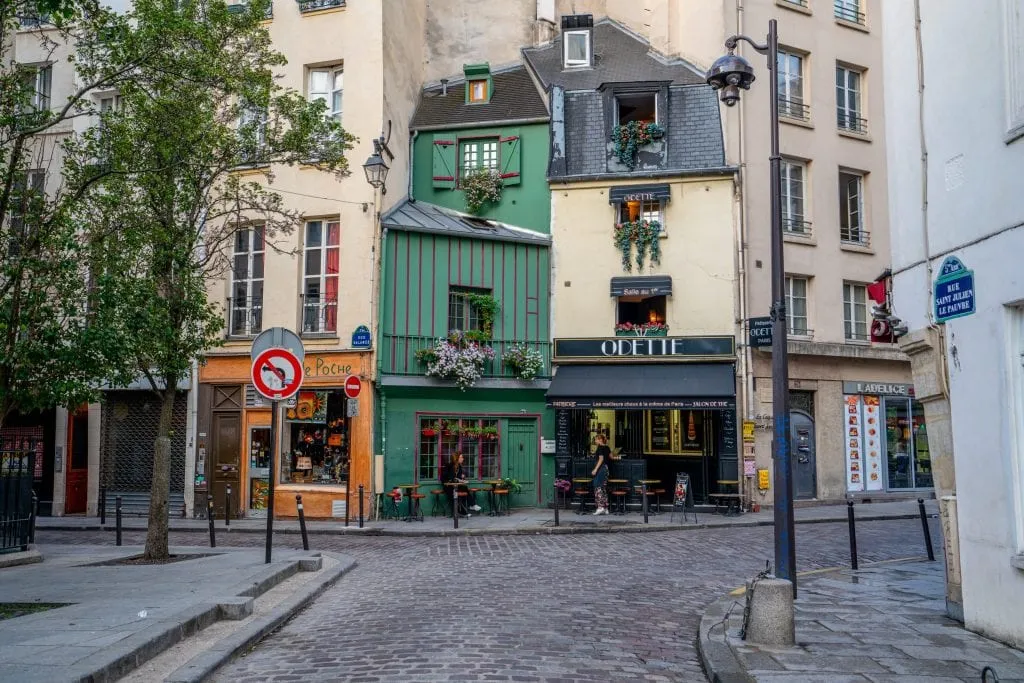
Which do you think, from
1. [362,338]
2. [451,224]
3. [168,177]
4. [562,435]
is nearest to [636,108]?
[451,224]

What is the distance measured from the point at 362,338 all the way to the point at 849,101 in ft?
47.6

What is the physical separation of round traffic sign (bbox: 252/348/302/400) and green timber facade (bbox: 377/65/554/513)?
8858mm

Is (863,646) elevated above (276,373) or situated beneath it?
situated beneath

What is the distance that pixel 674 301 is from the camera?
834 inches

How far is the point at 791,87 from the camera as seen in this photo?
2286cm

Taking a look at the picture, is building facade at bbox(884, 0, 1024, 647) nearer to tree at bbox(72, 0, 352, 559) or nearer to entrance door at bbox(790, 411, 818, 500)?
tree at bbox(72, 0, 352, 559)

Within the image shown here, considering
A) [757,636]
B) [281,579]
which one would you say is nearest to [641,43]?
[281,579]

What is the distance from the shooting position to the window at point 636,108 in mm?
22203

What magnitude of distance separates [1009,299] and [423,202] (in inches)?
678

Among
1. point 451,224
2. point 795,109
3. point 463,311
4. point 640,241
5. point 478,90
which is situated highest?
point 478,90

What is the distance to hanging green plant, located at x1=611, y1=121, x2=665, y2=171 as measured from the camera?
854 inches

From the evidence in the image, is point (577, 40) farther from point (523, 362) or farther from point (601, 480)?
point (601, 480)

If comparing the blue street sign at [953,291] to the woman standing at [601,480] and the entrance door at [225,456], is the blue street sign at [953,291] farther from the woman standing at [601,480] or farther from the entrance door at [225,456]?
the entrance door at [225,456]

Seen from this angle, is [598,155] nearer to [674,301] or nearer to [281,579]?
[674,301]
